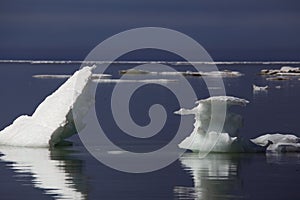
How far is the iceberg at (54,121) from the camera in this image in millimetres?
18359

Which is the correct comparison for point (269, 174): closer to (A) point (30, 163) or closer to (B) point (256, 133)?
(A) point (30, 163)

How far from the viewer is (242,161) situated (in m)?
16.8

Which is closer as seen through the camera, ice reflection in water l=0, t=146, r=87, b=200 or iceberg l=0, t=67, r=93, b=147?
ice reflection in water l=0, t=146, r=87, b=200

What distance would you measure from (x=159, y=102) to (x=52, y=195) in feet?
71.3

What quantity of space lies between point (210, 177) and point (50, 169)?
2776mm

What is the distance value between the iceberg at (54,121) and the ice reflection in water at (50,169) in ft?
0.88

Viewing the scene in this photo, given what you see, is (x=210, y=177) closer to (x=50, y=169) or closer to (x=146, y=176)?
(x=146, y=176)

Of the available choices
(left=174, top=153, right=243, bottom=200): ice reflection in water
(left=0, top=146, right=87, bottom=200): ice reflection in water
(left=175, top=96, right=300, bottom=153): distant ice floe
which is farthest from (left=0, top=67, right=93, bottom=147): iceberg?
(left=174, top=153, right=243, bottom=200): ice reflection in water

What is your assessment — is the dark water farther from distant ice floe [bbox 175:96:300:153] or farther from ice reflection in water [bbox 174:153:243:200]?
distant ice floe [bbox 175:96:300:153]

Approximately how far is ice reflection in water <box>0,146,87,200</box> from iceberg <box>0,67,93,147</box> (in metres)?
0.27

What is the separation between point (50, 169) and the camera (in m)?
15.7

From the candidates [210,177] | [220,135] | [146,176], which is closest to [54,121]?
[220,135]

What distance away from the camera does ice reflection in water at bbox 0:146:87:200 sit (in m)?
13.6

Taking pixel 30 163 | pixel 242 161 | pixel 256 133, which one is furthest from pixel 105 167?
pixel 256 133
